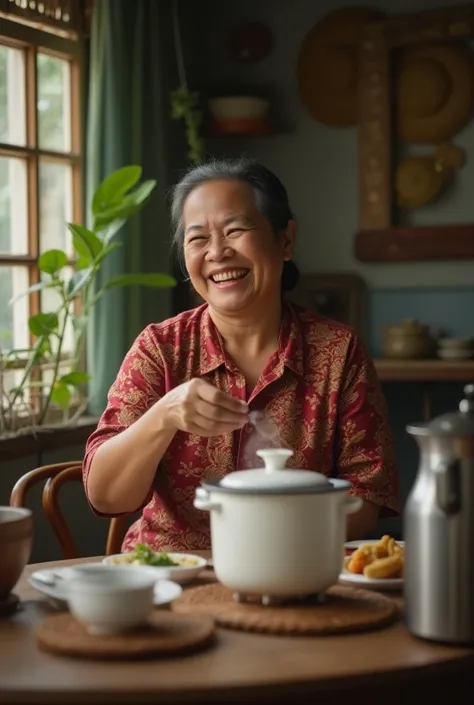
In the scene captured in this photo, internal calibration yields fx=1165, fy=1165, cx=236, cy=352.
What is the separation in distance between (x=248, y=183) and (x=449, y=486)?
1080 mm

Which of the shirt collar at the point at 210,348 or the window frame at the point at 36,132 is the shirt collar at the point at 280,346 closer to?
the shirt collar at the point at 210,348

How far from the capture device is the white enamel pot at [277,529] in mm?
1443

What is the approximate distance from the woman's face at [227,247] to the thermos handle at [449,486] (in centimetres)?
96

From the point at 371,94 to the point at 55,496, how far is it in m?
2.96

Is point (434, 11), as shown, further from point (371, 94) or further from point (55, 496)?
point (55, 496)

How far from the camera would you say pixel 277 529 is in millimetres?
1444

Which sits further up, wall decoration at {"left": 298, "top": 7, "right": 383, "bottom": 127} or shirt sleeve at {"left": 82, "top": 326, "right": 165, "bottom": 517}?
wall decoration at {"left": 298, "top": 7, "right": 383, "bottom": 127}

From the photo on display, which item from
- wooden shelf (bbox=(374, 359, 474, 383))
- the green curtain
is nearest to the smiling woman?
the green curtain

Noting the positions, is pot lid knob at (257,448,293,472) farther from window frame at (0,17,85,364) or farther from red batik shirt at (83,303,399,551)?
window frame at (0,17,85,364)

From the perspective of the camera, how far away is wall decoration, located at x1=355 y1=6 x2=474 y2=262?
4707 millimetres

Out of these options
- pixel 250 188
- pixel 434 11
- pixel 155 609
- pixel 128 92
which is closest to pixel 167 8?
pixel 128 92

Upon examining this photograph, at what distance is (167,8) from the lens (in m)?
4.67

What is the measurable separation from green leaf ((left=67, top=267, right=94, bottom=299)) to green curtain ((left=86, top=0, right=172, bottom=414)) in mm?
423

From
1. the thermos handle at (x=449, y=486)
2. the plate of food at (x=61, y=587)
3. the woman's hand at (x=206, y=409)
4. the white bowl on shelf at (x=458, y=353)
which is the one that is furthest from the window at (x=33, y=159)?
the thermos handle at (x=449, y=486)
